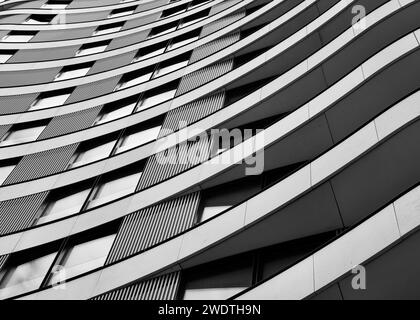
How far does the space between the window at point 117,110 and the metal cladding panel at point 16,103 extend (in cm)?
440

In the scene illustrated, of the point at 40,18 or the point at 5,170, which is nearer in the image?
the point at 5,170

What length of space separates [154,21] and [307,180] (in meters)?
21.2

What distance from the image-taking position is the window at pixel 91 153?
1756 cm

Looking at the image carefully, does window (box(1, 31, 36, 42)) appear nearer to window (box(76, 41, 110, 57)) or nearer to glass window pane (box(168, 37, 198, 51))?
window (box(76, 41, 110, 57))

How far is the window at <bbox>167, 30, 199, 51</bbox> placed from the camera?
24.1 m

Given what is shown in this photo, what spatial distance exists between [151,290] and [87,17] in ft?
84.8

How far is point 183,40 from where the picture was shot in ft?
80.6

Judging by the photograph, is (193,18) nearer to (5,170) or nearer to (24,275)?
(5,170)

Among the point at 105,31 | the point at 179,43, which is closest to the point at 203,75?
the point at 179,43

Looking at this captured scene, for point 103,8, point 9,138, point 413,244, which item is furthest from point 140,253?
point 103,8

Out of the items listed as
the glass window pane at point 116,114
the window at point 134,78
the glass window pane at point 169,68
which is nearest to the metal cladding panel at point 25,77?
the window at point 134,78

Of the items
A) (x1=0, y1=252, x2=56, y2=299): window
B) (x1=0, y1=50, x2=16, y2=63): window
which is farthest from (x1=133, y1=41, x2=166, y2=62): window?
(x1=0, y1=252, x2=56, y2=299): window

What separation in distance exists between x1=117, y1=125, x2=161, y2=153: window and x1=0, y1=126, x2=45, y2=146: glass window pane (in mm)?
4611

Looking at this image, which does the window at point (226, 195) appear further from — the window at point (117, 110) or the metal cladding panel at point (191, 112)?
the window at point (117, 110)
